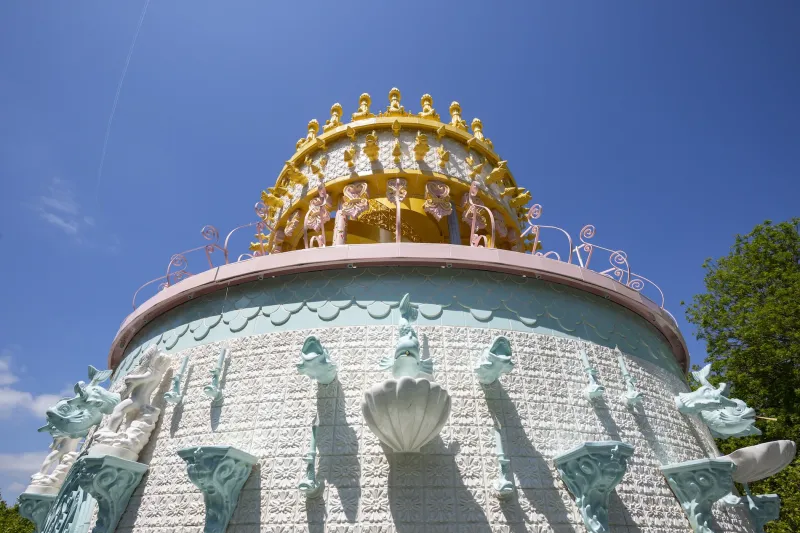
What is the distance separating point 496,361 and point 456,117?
24.2 ft

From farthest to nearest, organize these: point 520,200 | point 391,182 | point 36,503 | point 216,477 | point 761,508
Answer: point 520,200
point 391,182
point 36,503
point 761,508
point 216,477

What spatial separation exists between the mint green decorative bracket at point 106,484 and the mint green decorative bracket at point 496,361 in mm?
3790

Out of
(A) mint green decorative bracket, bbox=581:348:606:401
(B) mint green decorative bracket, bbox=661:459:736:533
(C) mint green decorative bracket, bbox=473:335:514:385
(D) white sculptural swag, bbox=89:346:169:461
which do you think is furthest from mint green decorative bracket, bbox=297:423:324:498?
(B) mint green decorative bracket, bbox=661:459:736:533

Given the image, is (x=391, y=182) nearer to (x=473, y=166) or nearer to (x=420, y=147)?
(x=420, y=147)

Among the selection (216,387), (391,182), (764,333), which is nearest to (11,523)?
(216,387)

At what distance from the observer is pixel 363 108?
10117 mm

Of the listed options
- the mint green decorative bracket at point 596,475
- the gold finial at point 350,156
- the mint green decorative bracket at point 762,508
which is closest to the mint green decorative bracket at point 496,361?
the mint green decorative bracket at point 596,475

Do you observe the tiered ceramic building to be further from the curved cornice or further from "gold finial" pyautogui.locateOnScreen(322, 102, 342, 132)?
"gold finial" pyautogui.locateOnScreen(322, 102, 342, 132)

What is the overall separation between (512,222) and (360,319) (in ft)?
16.8

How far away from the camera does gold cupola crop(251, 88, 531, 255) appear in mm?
8102

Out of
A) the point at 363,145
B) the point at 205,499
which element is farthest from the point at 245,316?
the point at 363,145

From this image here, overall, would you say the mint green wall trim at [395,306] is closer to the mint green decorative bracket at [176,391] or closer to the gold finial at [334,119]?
the mint green decorative bracket at [176,391]

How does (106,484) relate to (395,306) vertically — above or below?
below

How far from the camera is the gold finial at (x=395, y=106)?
383 inches
